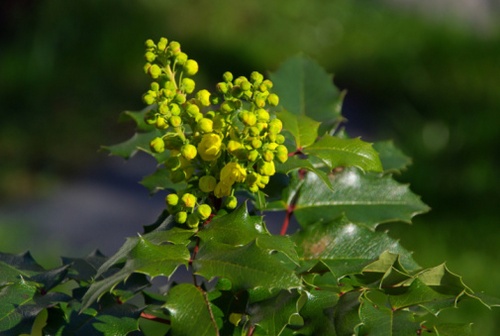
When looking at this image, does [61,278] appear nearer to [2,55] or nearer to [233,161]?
[233,161]

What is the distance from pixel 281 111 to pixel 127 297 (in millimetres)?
347

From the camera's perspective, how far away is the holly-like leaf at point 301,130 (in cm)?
111

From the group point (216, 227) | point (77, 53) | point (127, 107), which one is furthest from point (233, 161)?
point (77, 53)

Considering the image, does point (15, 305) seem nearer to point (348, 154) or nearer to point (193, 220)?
point (193, 220)

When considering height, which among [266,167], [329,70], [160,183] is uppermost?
[266,167]

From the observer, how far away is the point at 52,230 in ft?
13.4

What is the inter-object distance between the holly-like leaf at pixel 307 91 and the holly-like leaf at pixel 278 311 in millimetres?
467

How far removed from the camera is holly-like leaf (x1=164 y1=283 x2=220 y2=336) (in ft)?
2.85

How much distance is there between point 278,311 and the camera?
874 mm

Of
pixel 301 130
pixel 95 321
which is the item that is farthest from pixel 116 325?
pixel 301 130

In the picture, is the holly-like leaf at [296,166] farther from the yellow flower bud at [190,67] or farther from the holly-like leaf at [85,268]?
the holly-like leaf at [85,268]

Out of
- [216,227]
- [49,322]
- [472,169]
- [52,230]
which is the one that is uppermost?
[216,227]

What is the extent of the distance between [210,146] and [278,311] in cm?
18

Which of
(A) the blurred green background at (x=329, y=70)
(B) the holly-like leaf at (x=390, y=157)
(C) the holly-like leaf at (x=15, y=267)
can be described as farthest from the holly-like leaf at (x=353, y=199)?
(A) the blurred green background at (x=329, y=70)
